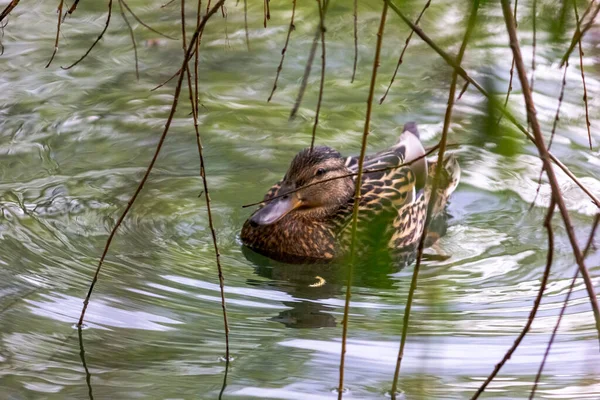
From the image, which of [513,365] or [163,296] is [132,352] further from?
[513,365]

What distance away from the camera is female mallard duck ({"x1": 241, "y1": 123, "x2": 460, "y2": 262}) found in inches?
222

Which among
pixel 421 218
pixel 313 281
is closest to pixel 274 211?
pixel 313 281

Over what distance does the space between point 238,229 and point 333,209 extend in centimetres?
60

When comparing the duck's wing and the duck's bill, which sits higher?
the duck's bill

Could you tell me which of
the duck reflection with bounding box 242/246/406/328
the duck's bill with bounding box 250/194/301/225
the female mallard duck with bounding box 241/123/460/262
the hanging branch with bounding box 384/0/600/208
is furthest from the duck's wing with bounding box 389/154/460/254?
the hanging branch with bounding box 384/0/600/208

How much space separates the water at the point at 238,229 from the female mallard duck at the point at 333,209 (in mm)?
191

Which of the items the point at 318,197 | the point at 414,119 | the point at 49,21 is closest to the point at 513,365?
the point at 318,197

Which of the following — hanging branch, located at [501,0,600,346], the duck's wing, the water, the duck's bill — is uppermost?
hanging branch, located at [501,0,600,346]

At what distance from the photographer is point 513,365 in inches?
164

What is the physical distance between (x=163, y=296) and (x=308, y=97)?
3.30 metres

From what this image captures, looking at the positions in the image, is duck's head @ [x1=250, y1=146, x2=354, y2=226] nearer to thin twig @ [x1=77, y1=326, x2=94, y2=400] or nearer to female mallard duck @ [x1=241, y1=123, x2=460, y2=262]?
female mallard duck @ [x1=241, y1=123, x2=460, y2=262]

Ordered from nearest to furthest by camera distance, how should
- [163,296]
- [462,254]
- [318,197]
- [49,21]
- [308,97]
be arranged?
[163,296], [462,254], [318,197], [308,97], [49,21]

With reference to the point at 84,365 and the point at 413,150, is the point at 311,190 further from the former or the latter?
the point at 84,365

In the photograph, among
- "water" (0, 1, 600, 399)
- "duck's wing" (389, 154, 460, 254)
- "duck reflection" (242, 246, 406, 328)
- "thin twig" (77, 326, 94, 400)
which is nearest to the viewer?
"thin twig" (77, 326, 94, 400)
